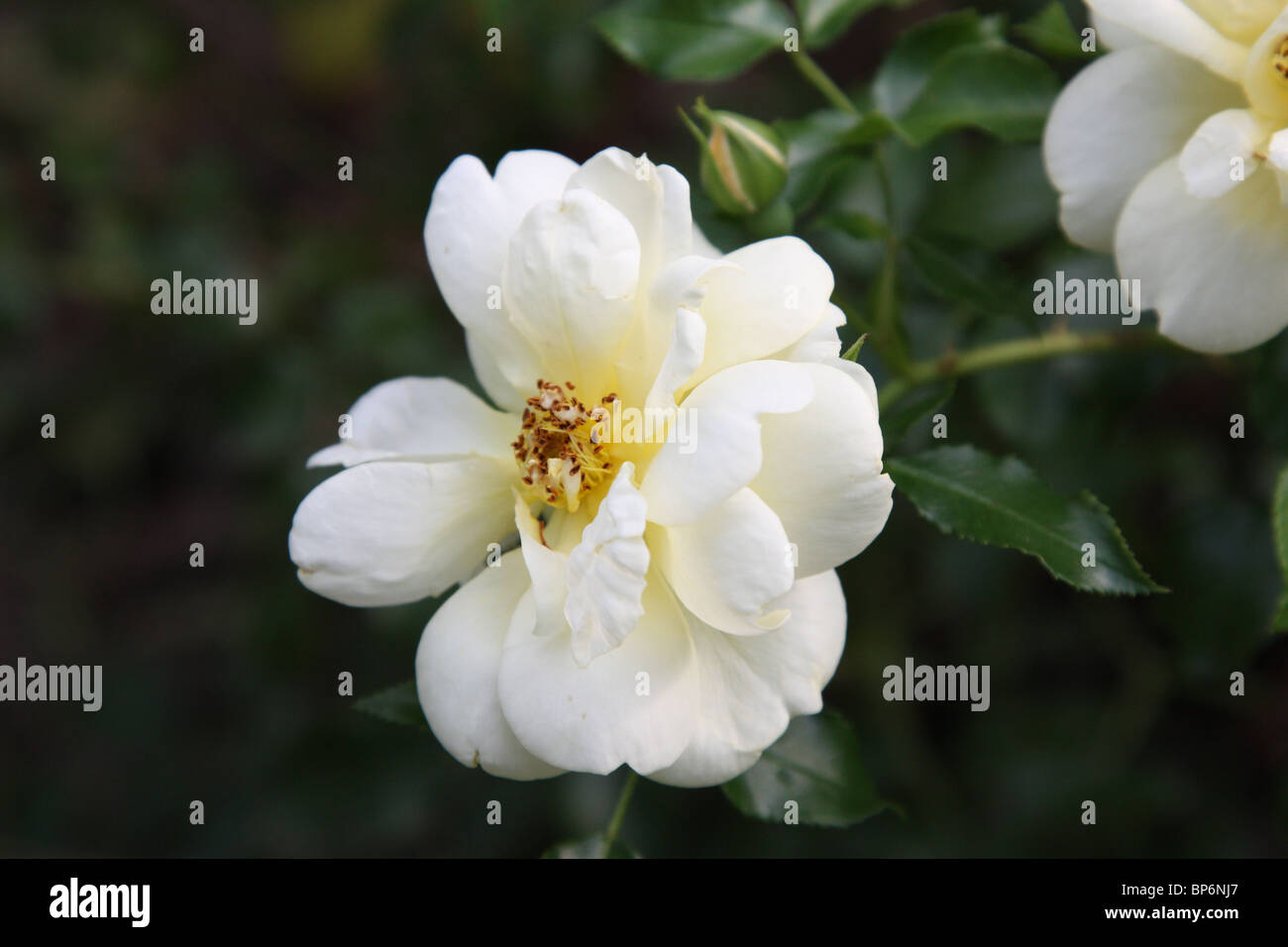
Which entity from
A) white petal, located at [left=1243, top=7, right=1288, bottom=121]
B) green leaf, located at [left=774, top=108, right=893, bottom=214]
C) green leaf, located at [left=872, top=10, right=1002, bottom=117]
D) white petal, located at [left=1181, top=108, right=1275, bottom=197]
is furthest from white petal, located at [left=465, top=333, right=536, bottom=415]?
white petal, located at [left=1243, top=7, right=1288, bottom=121]

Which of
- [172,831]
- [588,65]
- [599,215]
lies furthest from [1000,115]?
[172,831]

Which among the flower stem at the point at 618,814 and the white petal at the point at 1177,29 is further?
the flower stem at the point at 618,814

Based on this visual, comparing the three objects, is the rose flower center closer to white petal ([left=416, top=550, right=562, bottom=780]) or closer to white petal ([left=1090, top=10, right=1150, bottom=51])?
white petal ([left=416, top=550, right=562, bottom=780])

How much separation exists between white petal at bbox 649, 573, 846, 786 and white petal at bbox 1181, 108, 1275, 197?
0.63m

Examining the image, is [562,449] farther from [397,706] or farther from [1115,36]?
[1115,36]

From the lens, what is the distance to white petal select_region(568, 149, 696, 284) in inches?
49.5

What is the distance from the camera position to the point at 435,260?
4.47ft

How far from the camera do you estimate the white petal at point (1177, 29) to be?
1275mm

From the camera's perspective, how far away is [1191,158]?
50.0 inches

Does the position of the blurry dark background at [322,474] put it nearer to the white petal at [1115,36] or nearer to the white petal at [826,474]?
the white petal at [1115,36]

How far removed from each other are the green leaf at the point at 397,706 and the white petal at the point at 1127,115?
1049 millimetres

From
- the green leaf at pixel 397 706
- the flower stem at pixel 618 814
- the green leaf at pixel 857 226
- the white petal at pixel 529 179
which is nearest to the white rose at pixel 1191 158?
the green leaf at pixel 857 226

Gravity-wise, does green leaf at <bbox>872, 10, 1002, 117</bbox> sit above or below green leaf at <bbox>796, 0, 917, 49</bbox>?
below

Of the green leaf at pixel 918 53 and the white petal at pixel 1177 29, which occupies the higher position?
the green leaf at pixel 918 53
